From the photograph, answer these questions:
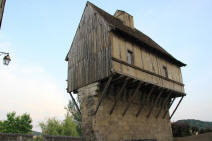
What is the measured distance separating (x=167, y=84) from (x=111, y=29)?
21.8ft

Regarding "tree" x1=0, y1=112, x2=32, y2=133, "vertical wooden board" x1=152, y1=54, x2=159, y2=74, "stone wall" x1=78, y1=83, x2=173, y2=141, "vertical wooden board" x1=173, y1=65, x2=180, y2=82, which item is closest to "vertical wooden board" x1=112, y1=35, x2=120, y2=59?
"stone wall" x1=78, y1=83, x2=173, y2=141

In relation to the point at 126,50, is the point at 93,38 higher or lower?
higher

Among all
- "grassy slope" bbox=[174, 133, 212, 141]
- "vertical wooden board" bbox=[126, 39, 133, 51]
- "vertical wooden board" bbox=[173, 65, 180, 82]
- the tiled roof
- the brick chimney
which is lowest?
"grassy slope" bbox=[174, 133, 212, 141]

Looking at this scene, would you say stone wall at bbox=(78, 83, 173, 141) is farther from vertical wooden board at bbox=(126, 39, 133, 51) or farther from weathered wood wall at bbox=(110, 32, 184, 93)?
vertical wooden board at bbox=(126, 39, 133, 51)

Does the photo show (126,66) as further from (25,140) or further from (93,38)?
(25,140)

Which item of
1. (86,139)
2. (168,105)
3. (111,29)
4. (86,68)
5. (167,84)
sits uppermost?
(111,29)

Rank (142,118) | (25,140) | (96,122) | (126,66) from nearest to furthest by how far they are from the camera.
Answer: (25,140) < (96,122) < (126,66) < (142,118)

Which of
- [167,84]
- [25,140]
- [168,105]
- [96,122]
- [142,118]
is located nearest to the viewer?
[25,140]

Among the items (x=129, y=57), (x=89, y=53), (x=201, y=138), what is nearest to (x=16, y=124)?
(x=89, y=53)

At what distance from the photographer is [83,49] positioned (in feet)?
42.5

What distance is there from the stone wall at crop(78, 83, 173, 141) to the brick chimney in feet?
23.2

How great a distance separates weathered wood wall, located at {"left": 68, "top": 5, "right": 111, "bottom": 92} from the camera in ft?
36.2

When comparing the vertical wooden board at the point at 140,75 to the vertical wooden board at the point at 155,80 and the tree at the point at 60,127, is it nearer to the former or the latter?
the vertical wooden board at the point at 155,80

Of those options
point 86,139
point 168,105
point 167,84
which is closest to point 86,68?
point 86,139
